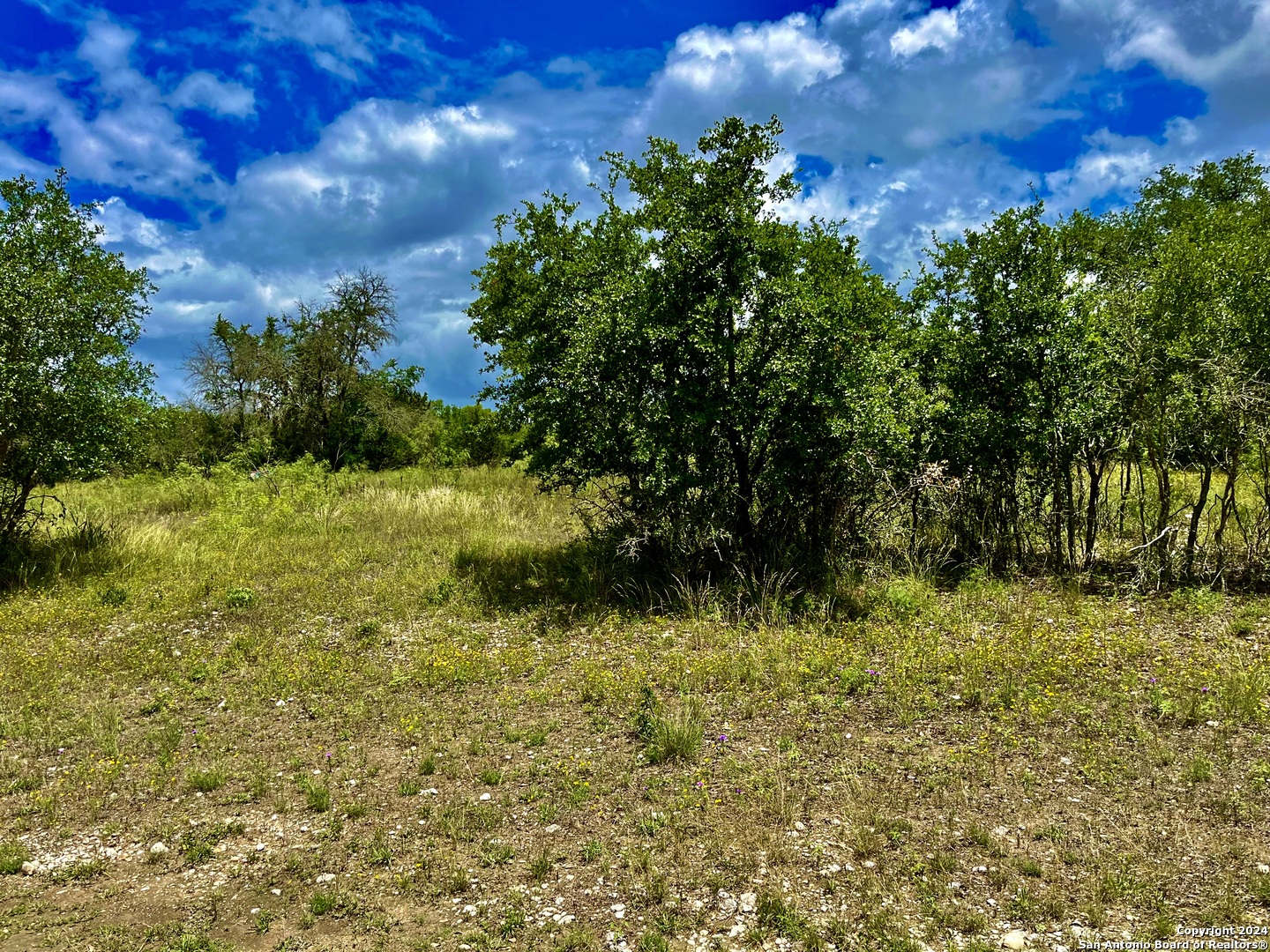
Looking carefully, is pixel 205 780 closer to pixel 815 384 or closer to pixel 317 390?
pixel 815 384

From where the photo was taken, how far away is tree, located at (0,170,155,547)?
11164 millimetres

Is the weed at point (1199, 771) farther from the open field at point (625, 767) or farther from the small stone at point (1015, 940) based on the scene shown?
the small stone at point (1015, 940)

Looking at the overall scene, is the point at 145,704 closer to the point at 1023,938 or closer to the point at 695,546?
the point at 695,546

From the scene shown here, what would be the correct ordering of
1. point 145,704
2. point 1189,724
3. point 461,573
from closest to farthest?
point 1189,724
point 145,704
point 461,573

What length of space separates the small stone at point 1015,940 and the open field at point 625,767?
0.06ft

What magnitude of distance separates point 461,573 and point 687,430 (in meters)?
5.49

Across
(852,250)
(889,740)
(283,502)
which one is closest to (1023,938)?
(889,740)

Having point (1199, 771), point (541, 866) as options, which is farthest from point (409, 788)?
point (1199, 771)

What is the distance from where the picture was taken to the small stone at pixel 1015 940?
4031mm

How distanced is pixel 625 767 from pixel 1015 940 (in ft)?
11.1

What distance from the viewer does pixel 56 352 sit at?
11555 mm

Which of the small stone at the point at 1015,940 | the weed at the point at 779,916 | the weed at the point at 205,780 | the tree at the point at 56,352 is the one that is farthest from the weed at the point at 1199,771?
the tree at the point at 56,352

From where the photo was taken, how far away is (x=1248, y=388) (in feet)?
31.2

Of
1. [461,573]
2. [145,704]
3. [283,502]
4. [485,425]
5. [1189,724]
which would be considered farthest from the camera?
[283,502]
